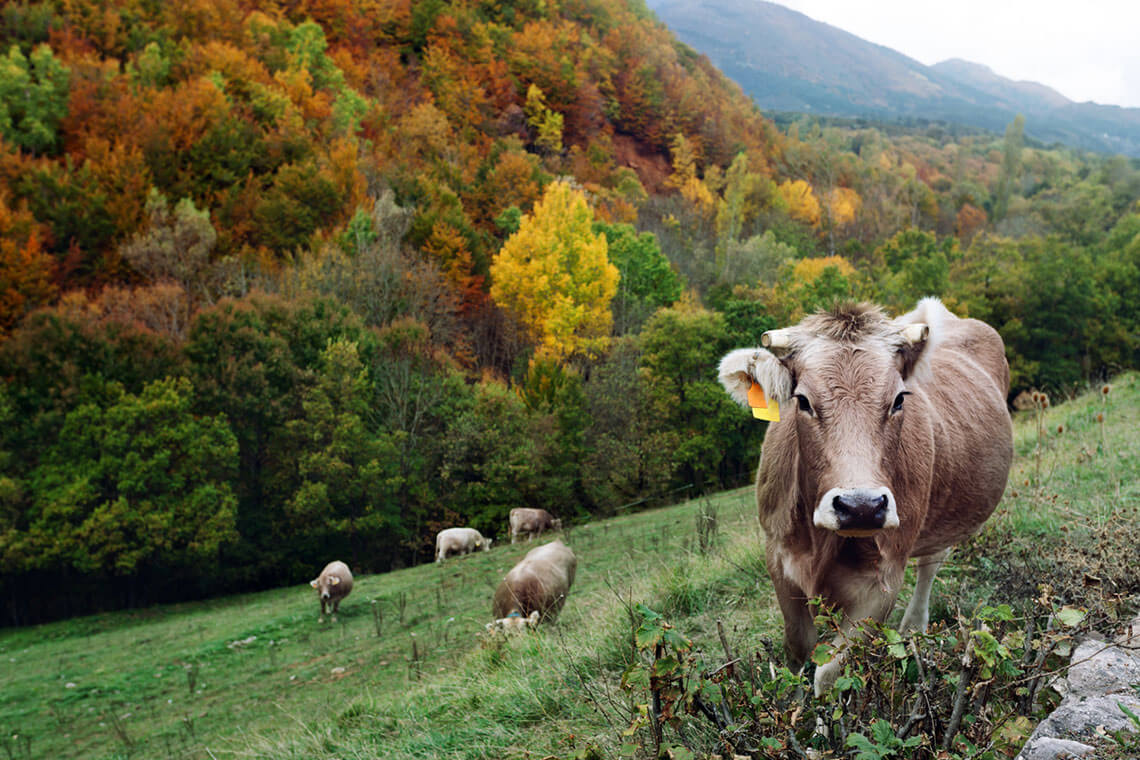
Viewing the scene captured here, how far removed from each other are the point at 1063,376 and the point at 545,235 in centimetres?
2873

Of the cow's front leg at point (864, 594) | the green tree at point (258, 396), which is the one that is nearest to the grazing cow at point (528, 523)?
the green tree at point (258, 396)

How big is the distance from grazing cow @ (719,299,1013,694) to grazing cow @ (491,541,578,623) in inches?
268

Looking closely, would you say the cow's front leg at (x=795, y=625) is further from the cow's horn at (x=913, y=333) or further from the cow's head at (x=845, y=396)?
the cow's horn at (x=913, y=333)

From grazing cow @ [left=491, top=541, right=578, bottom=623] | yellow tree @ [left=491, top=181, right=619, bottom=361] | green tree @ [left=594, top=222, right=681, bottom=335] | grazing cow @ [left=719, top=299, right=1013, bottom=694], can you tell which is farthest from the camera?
green tree @ [left=594, top=222, right=681, bottom=335]

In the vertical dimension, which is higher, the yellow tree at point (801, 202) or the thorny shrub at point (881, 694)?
the yellow tree at point (801, 202)

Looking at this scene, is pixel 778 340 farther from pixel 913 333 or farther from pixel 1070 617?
pixel 1070 617

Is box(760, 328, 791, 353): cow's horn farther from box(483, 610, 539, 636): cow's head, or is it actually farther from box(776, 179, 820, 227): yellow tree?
box(776, 179, 820, 227): yellow tree

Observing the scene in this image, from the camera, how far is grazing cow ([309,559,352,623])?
672 inches

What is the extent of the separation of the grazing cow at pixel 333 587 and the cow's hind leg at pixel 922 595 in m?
15.1

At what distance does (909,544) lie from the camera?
354 centimetres

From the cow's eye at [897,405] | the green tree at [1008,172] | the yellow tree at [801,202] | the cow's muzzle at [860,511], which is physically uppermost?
the green tree at [1008,172]

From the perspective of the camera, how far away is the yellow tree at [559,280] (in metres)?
38.9

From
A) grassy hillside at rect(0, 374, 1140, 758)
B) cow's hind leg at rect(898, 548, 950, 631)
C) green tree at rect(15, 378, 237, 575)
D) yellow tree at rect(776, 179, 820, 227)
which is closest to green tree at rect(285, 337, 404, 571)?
green tree at rect(15, 378, 237, 575)

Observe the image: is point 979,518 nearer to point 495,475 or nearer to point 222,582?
point 495,475
